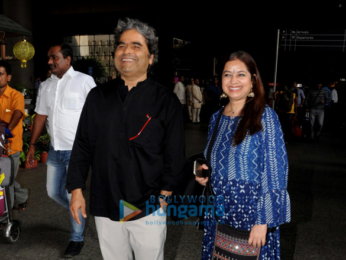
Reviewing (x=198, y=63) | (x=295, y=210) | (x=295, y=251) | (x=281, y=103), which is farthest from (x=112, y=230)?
(x=198, y=63)

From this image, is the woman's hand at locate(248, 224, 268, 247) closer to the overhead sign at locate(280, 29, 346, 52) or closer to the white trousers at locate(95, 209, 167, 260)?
the white trousers at locate(95, 209, 167, 260)

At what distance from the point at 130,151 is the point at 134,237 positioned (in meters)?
0.55

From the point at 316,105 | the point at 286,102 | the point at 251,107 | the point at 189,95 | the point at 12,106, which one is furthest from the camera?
the point at 189,95

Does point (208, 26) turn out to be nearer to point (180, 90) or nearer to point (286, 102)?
point (180, 90)

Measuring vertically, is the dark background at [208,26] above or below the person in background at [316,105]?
above

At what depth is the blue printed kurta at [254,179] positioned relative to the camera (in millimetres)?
1957

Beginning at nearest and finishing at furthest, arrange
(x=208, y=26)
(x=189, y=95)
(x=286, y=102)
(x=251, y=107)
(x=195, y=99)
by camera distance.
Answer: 1. (x=251, y=107)
2. (x=286, y=102)
3. (x=195, y=99)
4. (x=189, y=95)
5. (x=208, y=26)

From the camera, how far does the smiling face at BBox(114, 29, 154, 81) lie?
211cm

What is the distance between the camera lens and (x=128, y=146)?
6.73ft

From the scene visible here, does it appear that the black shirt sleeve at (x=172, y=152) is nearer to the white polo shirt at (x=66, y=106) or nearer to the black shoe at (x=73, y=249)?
the white polo shirt at (x=66, y=106)

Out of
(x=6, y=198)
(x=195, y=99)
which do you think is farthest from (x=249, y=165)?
(x=195, y=99)

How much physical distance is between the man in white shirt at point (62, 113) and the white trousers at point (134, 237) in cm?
131

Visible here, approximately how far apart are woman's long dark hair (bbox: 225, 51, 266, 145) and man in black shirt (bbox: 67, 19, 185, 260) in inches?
14.4

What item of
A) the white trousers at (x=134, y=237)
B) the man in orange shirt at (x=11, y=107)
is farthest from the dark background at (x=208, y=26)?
the white trousers at (x=134, y=237)
